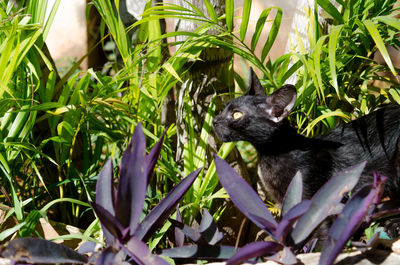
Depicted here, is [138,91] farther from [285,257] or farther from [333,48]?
[285,257]

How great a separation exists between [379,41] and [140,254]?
1.19m

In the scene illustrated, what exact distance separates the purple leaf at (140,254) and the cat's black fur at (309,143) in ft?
3.24

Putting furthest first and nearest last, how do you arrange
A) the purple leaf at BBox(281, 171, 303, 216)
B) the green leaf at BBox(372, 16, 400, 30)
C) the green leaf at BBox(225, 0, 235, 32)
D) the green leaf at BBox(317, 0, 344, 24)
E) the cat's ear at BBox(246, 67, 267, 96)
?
the cat's ear at BBox(246, 67, 267, 96) < the green leaf at BBox(317, 0, 344, 24) < the green leaf at BBox(225, 0, 235, 32) < the green leaf at BBox(372, 16, 400, 30) < the purple leaf at BBox(281, 171, 303, 216)

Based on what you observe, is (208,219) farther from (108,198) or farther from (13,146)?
(13,146)

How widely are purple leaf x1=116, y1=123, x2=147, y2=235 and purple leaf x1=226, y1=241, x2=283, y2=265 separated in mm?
273

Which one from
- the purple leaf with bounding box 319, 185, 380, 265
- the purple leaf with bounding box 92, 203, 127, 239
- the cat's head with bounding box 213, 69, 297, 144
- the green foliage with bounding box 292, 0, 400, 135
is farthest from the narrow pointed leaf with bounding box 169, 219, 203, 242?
the green foliage with bounding box 292, 0, 400, 135

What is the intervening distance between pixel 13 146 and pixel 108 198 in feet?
3.00

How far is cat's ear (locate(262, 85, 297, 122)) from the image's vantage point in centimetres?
188

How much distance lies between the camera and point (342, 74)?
7.39 ft

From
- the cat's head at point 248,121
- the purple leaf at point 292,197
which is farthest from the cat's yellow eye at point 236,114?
the purple leaf at point 292,197

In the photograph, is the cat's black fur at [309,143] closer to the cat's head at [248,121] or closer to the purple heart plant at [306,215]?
the cat's head at [248,121]

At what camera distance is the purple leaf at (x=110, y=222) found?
1.15 metres

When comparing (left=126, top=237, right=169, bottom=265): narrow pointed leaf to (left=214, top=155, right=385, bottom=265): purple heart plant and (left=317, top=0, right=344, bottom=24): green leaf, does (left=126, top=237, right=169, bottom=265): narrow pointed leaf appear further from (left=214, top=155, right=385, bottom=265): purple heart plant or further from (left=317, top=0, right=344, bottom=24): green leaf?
(left=317, top=0, right=344, bottom=24): green leaf

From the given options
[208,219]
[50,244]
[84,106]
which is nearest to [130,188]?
[50,244]
